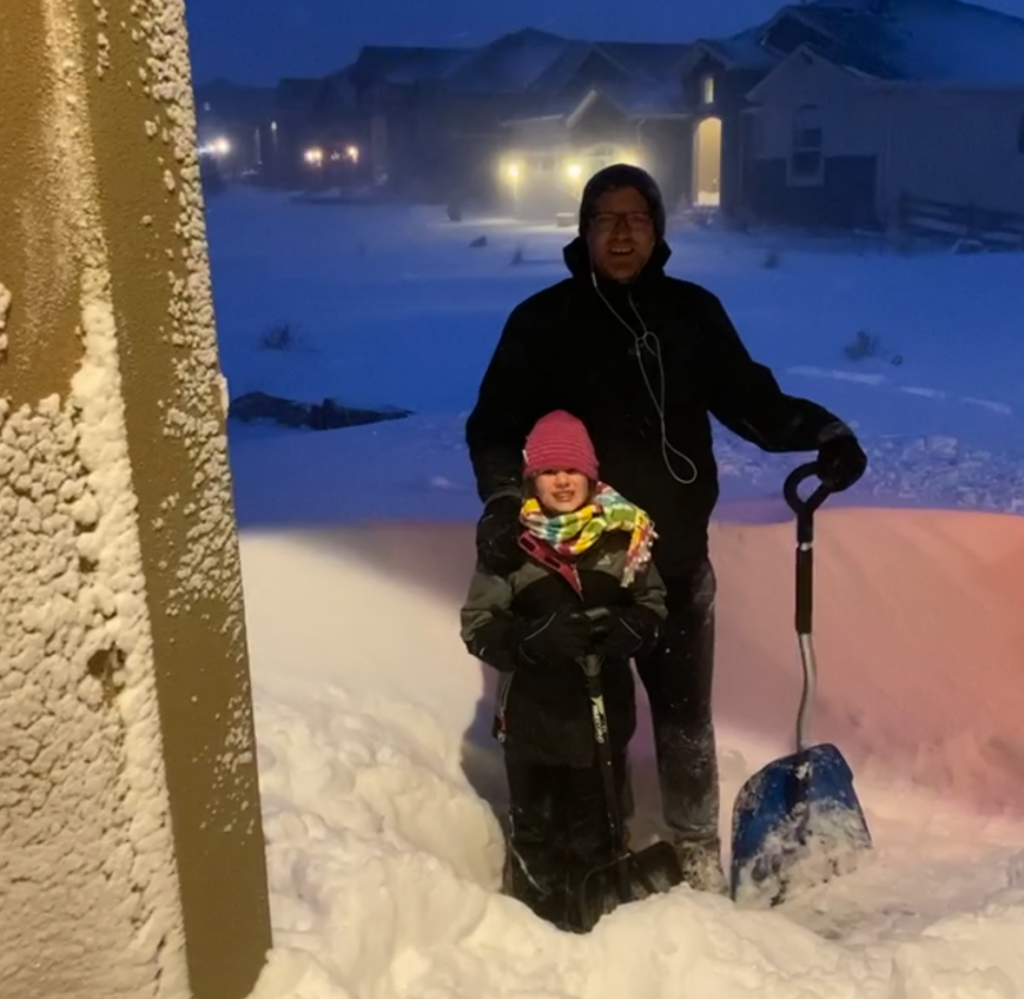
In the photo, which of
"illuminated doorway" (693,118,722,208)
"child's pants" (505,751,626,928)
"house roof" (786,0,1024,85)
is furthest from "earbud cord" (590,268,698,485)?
"house roof" (786,0,1024,85)

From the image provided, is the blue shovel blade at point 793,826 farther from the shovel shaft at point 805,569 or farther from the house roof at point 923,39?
the house roof at point 923,39

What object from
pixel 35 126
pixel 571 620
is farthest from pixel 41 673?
pixel 571 620

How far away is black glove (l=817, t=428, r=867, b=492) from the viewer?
269cm

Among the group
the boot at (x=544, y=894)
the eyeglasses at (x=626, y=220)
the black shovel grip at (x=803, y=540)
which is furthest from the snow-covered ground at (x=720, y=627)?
the eyeglasses at (x=626, y=220)

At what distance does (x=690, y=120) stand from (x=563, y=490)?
6.00m

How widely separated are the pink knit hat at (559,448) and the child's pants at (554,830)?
0.75 m

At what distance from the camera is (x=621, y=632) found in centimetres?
247

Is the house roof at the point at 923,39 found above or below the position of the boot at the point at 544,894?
above

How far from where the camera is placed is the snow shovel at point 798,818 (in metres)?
2.96

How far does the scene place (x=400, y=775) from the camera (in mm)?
2920

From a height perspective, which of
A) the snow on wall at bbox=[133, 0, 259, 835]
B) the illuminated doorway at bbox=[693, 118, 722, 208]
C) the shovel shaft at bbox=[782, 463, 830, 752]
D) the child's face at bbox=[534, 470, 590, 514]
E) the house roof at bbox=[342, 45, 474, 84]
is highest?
the house roof at bbox=[342, 45, 474, 84]

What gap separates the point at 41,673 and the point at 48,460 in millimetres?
256

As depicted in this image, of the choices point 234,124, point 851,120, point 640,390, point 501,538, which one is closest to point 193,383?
point 501,538

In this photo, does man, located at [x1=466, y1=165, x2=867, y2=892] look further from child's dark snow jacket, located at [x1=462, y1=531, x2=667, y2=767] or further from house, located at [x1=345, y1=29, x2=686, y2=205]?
house, located at [x1=345, y1=29, x2=686, y2=205]
